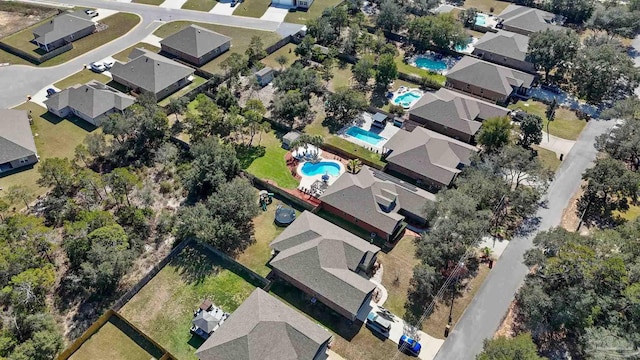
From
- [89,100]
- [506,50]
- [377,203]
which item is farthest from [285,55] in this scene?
[377,203]

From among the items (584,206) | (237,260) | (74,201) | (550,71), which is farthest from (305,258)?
(550,71)

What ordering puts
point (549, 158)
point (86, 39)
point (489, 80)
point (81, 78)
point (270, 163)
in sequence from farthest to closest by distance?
1. point (86, 39)
2. point (81, 78)
3. point (489, 80)
4. point (549, 158)
5. point (270, 163)

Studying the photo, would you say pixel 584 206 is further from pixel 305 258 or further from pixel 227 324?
pixel 227 324

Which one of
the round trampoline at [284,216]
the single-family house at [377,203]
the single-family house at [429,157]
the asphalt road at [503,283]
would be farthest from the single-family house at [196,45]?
the asphalt road at [503,283]

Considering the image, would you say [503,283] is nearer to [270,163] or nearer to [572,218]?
[572,218]

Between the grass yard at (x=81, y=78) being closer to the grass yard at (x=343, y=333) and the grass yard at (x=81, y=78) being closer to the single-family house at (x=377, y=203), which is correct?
the single-family house at (x=377, y=203)

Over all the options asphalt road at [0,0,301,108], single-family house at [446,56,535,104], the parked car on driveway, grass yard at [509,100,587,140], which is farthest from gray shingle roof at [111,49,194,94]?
grass yard at [509,100,587,140]
